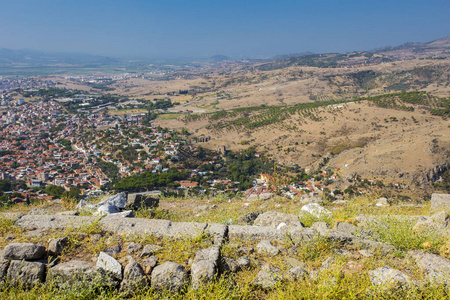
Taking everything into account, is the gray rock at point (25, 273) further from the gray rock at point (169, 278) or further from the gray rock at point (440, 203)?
the gray rock at point (440, 203)

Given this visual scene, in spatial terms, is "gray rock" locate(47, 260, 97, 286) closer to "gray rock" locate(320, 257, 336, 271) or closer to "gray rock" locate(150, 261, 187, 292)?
"gray rock" locate(150, 261, 187, 292)

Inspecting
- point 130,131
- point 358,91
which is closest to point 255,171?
point 130,131

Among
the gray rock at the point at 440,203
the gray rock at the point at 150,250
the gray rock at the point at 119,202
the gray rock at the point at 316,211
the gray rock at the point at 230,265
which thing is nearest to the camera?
the gray rock at the point at 230,265

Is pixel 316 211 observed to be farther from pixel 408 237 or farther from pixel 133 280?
pixel 133 280

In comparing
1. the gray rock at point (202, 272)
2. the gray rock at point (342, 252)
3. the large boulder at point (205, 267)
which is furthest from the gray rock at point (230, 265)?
the gray rock at point (342, 252)

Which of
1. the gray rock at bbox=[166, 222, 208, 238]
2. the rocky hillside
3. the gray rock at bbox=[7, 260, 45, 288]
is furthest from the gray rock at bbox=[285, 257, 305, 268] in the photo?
the gray rock at bbox=[7, 260, 45, 288]
